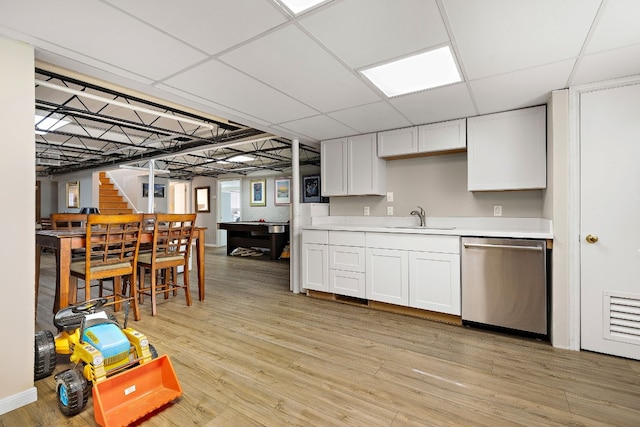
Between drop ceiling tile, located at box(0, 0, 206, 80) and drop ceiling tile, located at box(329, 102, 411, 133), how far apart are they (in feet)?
5.29

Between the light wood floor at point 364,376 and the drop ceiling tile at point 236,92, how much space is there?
219cm

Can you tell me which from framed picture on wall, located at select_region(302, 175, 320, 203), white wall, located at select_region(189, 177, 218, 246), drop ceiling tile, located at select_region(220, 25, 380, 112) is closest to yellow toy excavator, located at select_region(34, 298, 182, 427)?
drop ceiling tile, located at select_region(220, 25, 380, 112)

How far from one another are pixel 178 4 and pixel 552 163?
3034 millimetres

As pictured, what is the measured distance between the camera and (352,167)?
4180mm

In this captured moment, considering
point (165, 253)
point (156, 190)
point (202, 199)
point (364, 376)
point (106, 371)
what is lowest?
point (364, 376)

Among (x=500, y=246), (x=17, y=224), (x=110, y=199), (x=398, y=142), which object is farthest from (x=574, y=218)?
(x=110, y=199)

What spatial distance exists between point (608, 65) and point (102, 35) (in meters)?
3.37

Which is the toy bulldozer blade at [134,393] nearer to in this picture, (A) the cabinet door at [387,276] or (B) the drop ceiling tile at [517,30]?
(A) the cabinet door at [387,276]

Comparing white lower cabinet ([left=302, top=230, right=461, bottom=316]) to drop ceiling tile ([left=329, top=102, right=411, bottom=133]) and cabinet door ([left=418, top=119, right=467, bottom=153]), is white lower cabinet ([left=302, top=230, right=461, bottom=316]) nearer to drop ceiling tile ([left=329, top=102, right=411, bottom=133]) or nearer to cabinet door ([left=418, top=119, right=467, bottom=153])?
cabinet door ([left=418, top=119, right=467, bottom=153])

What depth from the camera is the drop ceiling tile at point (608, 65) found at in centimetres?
203

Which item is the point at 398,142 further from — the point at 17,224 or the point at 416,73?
the point at 17,224

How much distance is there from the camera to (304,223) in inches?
173

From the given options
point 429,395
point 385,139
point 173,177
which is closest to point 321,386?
point 429,395

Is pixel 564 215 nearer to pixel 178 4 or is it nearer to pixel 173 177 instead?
pixel 178 4
